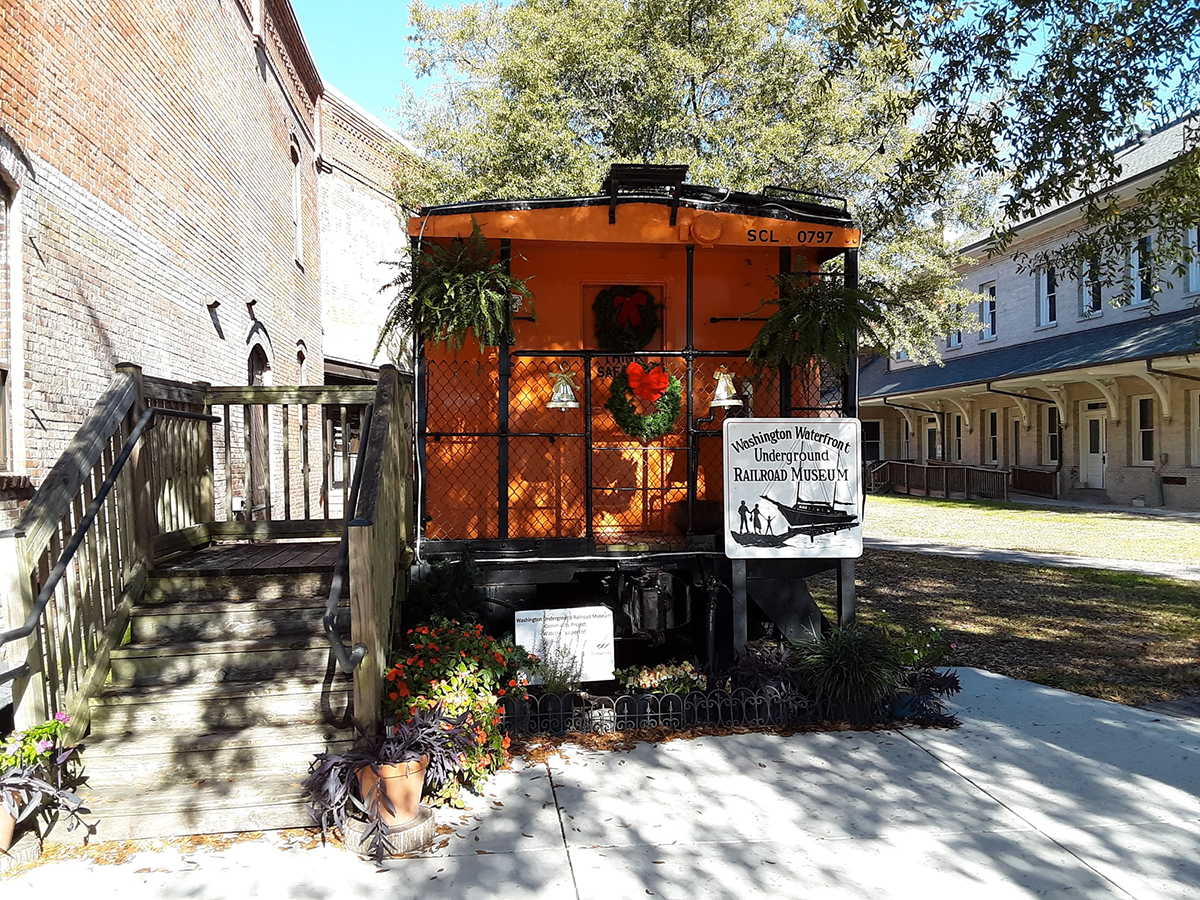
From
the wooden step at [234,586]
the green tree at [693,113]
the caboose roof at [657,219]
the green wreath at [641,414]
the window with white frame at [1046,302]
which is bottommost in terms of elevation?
the wooden step at [234,586]

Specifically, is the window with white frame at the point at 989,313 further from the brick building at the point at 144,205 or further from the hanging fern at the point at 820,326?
the hanging fern at the point at 820,326

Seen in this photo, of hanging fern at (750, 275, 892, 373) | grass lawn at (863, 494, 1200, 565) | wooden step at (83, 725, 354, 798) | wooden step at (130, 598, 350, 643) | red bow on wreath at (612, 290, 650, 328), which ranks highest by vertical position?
red bow on wreath at (612, 290, 650, 328)

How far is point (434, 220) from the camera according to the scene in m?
5.57

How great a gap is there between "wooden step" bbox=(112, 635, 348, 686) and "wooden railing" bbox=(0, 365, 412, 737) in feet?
0.50

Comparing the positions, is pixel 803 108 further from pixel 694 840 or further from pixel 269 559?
pixel 694 840

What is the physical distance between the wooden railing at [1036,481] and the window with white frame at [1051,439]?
44 centimetres

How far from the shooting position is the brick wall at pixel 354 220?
722 inches

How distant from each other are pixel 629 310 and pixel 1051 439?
19.7 meters

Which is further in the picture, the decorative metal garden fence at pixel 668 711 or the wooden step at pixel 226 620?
the decorative metal garden fence at pixel 668 711

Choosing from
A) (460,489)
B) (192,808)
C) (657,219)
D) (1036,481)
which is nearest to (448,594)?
(460,489)

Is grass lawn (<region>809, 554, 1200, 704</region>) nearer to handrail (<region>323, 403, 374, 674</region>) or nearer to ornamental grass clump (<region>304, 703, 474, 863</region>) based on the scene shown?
ornamental grass clump (<region>304, 703, 474, 863</region>)

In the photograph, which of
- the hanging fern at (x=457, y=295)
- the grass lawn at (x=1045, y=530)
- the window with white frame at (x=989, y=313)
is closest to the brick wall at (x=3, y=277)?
the hanging fern at (x=457, y=295)

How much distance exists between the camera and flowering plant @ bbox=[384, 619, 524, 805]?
4270 mm

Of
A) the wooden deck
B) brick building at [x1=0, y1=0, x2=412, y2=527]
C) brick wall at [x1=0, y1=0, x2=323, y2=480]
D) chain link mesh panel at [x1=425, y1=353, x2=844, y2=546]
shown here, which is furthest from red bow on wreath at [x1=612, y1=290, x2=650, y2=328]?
brick wall at [x1=0, y1=0, x2=323, y2=480]
